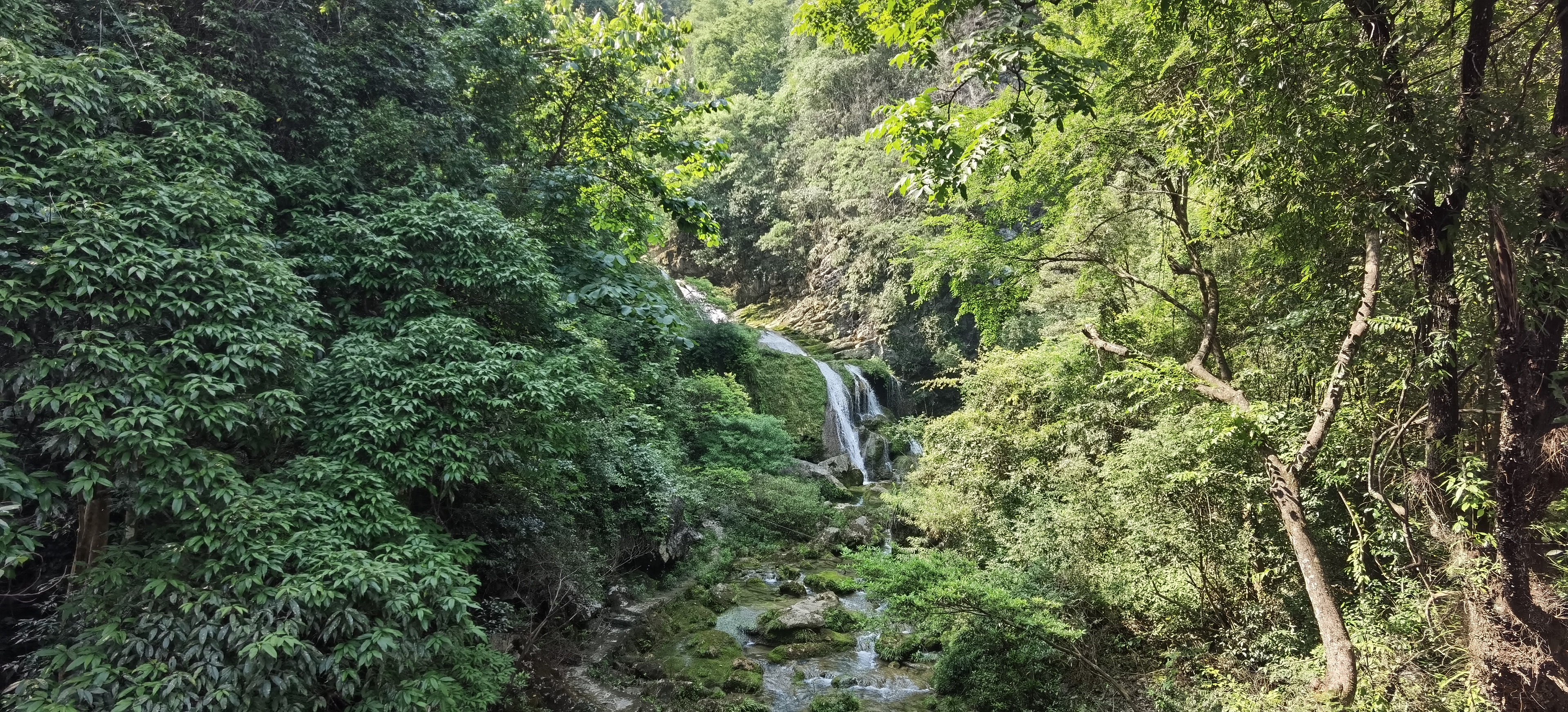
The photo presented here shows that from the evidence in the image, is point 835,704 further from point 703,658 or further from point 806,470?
point 806,470

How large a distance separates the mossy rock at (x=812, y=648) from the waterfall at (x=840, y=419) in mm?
9293

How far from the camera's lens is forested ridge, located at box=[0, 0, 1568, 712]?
3797 millimetres

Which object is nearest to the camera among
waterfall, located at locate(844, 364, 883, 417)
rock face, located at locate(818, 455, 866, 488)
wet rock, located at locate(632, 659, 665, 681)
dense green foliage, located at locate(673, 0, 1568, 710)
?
dense green foliage, located at locate(673, 0, 1568, 710)

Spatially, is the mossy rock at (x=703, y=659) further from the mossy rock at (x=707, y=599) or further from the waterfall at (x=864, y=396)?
the waterfall at (x=864, y=396)

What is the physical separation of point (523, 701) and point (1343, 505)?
7.74 metres

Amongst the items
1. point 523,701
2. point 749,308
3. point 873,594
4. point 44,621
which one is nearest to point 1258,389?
point 873,594

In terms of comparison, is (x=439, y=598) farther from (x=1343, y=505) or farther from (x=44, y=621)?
(x=1343, y=505)

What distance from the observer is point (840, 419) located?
2019cm

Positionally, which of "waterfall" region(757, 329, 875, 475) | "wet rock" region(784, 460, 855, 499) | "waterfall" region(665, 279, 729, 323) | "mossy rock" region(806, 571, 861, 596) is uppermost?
"waterfall" region(665, 279, 729, 323)

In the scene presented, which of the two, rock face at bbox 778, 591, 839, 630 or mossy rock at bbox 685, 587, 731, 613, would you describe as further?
mossy rock at bbox 685, 587, 731, 613

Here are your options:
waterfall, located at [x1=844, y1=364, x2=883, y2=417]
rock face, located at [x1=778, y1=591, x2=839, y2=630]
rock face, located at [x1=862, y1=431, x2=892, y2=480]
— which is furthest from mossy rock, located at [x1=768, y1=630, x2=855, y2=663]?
waterfall, located at [x1=844, y1=364, x2=883, y2=417]

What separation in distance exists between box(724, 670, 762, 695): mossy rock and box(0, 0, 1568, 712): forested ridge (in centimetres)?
Answer: 9

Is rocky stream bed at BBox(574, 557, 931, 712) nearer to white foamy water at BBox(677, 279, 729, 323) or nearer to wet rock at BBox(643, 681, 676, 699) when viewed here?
wet rock at BBox(643, 681, 676, 699)

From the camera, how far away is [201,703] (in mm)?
3750
